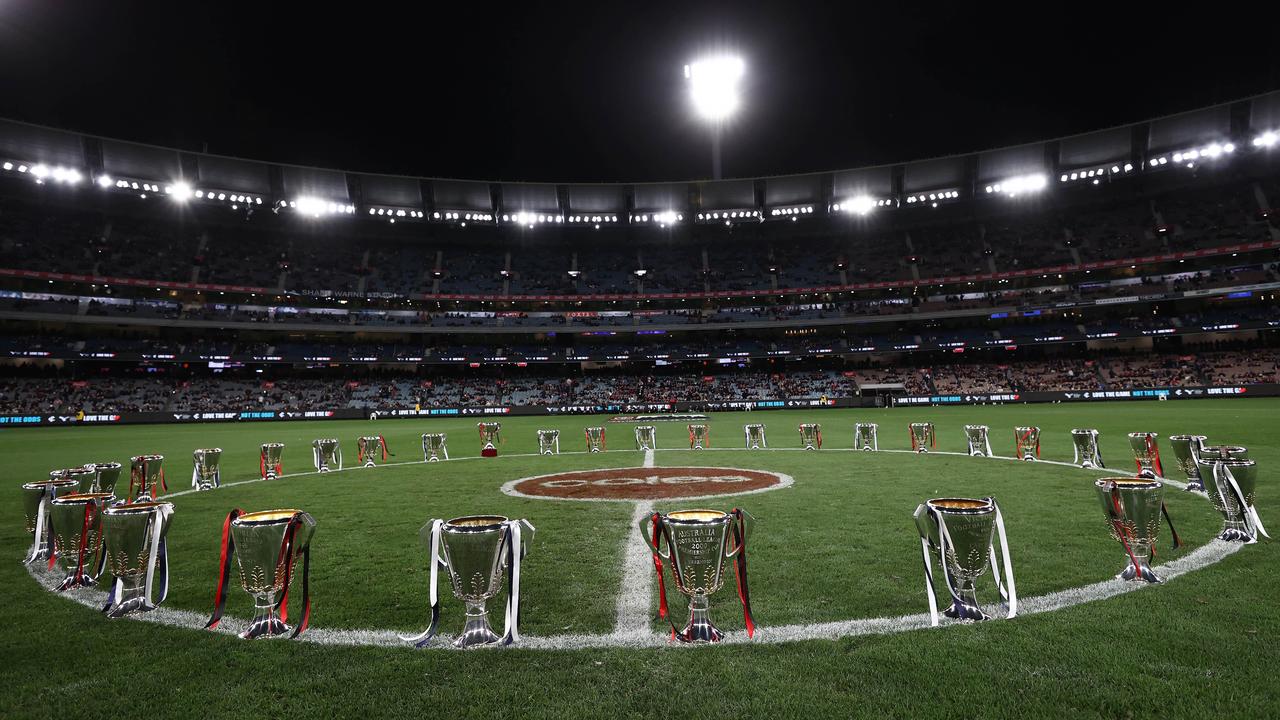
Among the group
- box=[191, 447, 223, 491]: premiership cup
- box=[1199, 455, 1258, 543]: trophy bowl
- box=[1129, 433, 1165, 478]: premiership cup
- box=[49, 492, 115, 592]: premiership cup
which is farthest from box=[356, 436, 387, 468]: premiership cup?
box=[1129, 433, 1165, 478]: premiership cup

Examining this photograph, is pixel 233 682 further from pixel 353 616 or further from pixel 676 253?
pixel 676 253

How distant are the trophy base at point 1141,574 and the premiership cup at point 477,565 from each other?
553 centimetres

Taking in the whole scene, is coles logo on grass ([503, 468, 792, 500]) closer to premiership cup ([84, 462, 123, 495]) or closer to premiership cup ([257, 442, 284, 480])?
premiership cup ([84, 462, 123, 495])

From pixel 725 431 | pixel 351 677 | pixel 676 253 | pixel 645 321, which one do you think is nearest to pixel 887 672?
pixel 351 677

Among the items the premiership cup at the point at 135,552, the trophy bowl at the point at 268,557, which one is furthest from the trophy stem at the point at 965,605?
the premiership cup at the point at 135,552

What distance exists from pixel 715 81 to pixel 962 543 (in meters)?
40.9

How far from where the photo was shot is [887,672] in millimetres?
3834

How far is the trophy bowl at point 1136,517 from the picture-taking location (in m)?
5.47

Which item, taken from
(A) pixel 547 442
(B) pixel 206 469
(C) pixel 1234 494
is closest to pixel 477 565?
(C) pixel 1234 494

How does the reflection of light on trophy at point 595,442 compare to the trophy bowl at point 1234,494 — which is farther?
the reflection of light on trophy at point 595,442

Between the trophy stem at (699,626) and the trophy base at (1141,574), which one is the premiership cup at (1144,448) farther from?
→ the trophy stem at (699,626)

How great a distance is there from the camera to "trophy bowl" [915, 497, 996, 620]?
15.4ft

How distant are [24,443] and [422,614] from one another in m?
37.0

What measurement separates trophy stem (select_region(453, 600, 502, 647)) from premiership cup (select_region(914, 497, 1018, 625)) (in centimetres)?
345
